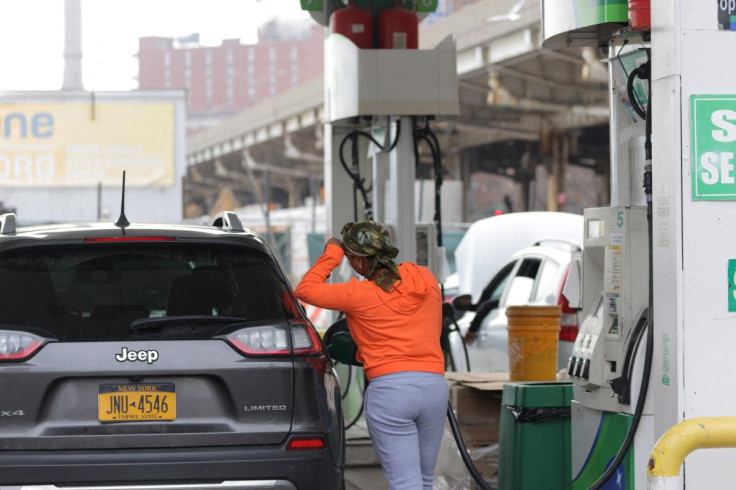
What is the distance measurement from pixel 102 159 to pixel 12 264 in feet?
158

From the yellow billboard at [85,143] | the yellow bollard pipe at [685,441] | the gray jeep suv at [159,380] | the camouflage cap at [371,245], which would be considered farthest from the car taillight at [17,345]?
the yellow billboard at [85,143]

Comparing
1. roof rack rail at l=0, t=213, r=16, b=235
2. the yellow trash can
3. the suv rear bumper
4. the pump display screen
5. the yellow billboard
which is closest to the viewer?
the suv rear bumper

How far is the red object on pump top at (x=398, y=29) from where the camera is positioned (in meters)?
9.99

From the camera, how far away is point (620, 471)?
5.83 meters

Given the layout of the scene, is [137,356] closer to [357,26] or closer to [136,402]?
[136,402]

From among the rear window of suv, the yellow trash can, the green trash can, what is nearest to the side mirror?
the yellow trash can

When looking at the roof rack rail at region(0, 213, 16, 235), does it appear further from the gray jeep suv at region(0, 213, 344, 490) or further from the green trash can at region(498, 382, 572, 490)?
the green trash can at region(498, 382, 572, 490)

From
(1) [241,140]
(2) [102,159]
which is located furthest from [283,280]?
(1) [241,140]

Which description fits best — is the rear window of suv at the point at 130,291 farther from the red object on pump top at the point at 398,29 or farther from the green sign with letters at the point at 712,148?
the red object on pump top at the point at 398,29

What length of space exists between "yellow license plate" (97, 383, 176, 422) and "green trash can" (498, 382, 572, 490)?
7.14 ft

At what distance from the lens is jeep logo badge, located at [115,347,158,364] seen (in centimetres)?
498

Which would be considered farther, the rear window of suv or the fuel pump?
the fuel pump

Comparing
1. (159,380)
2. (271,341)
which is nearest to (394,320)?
(271,341)

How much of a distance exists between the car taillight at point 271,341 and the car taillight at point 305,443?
0.34 meters
